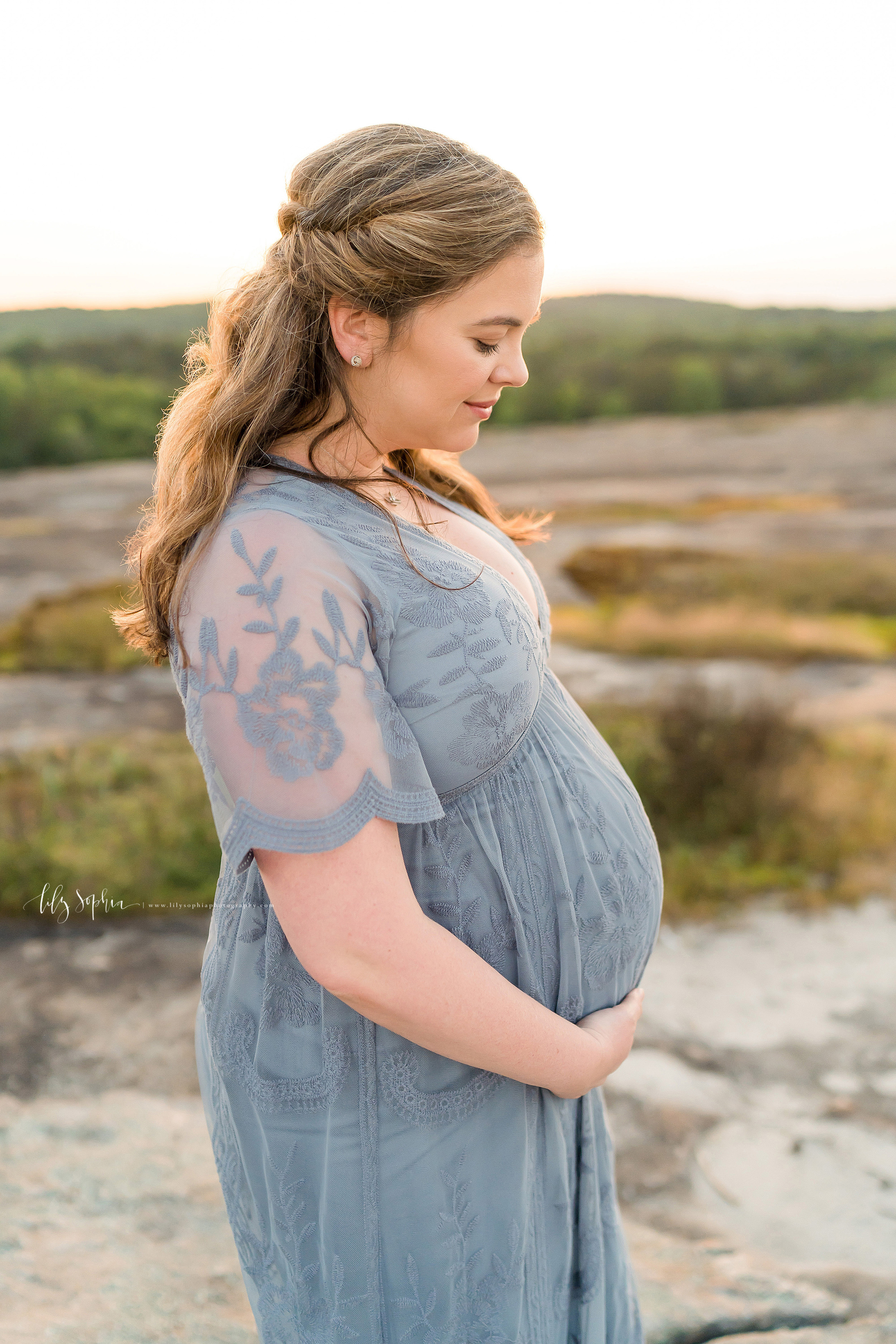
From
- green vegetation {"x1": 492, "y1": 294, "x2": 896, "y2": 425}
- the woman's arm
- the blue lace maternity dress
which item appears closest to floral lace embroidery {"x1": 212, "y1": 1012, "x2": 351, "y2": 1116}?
the blue lace maternity dress

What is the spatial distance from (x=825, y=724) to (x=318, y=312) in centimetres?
449

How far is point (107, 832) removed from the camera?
12.0ft

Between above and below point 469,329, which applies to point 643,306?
below

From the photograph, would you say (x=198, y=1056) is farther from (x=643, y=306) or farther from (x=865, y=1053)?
(x=643, y=306)

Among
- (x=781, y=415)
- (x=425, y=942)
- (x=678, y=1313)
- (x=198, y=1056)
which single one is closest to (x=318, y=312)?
(x=425, y=942)

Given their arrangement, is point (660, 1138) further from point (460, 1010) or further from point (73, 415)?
point (73, 415)

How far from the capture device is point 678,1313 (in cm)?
179

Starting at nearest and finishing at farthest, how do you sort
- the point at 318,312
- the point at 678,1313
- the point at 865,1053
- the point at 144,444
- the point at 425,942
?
the point at 425,942, the point at 318,312, the point at 678,1313, the point at 865,1053, the point at 144,444

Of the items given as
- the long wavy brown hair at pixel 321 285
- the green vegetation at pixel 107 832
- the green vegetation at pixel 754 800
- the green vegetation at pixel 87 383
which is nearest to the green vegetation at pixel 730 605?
the green vegetation at pixel 754 800

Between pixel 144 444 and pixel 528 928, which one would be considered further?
pixel 144 444

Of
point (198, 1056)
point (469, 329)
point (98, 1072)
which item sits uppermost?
point (469, 329)

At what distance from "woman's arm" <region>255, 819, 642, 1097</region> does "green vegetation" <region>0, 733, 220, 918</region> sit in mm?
2528

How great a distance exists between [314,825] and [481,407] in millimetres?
528

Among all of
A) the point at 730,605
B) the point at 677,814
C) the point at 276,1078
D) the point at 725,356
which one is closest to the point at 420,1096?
the point at 276,1078
